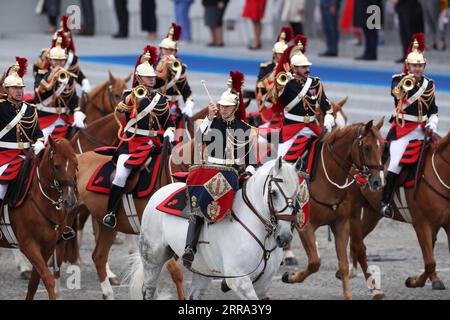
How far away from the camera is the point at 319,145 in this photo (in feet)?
55.2

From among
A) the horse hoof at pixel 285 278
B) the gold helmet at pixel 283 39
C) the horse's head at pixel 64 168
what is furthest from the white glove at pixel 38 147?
the gold helmet at pixel 283 39

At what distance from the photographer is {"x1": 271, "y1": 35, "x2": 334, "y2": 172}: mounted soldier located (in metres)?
17.1

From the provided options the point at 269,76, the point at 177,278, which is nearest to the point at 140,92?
the point at 177,278

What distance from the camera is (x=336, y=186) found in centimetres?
1662

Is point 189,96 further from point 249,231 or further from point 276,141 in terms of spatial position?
point 249,231

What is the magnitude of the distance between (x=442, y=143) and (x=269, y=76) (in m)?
4.28

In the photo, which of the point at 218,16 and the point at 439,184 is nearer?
the point at 439,184

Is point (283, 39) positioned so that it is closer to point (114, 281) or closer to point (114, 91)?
point (114, 91)

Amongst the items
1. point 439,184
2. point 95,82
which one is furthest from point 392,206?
point 95,82

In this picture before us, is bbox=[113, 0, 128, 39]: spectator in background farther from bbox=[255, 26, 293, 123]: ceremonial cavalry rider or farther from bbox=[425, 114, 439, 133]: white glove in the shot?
bbox=[425, 114, 439, 133]: white glove

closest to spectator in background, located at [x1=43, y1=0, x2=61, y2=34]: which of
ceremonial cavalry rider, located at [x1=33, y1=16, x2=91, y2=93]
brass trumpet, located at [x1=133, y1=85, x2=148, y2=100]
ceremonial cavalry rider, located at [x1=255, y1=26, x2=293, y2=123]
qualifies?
ceremonial cavalry rider, located at [x1=33, y1=16, x2=91, y2=93]

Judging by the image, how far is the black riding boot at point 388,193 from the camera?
17.1m
